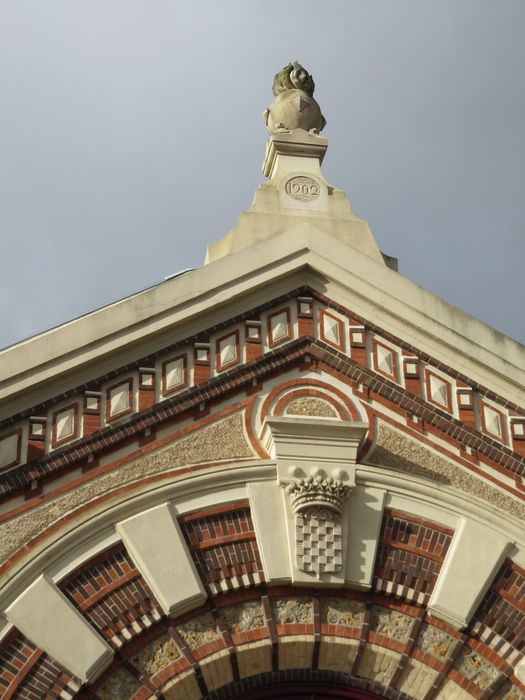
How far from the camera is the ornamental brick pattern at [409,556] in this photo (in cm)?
1209

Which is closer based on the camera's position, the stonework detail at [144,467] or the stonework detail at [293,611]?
the stonework detail at [144,467]

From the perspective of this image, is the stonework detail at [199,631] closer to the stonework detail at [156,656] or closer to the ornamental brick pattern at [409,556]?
the stonework detail at [156,656]

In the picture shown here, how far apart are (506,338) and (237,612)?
3.95 m

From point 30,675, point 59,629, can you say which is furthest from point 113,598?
point 30,675

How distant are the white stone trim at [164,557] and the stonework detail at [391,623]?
1.54 m

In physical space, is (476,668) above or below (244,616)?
below

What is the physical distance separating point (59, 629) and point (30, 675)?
0.44m

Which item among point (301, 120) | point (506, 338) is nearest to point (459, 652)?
point (506, 338)

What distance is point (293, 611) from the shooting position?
11.9m

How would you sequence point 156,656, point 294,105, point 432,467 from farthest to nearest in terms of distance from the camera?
point 294,105
point 432,467
point 156,656

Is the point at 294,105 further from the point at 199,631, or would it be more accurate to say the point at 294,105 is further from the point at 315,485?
the point at 199,631

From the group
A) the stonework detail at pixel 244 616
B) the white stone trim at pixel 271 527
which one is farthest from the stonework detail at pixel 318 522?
the stonework detail at pixel 244 616

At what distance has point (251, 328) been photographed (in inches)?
526

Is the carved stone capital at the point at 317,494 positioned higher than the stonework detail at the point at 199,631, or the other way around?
the carved stone capital at the point at 317,494
